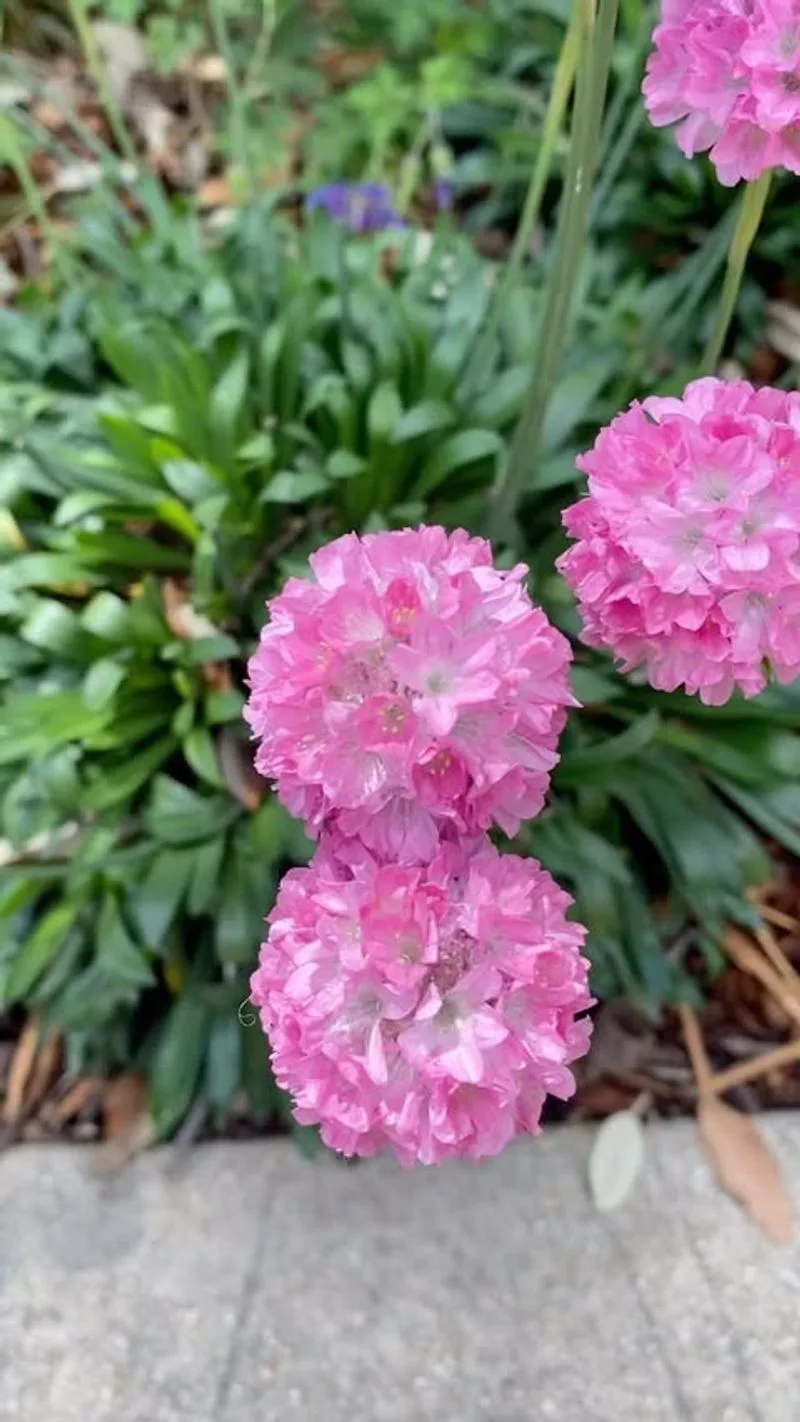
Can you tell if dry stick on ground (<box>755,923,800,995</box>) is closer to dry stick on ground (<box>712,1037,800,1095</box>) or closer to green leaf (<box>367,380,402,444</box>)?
dry stick on ground (<box>712,1037,800,1095</box>)

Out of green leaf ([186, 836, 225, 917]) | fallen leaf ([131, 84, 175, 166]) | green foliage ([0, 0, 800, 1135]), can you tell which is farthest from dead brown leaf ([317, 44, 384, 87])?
green leaf ([186, 836, 225, 917])

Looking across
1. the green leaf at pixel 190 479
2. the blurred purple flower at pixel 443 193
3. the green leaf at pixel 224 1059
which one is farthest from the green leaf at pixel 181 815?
the blurred purple flower at pixel 443 193

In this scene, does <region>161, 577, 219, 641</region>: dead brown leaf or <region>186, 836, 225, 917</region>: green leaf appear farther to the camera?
<region>161, 577, 219, 641</region>: dead brown leaf

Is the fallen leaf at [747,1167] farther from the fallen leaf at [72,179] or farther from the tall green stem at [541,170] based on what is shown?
the fallen leaf at [72,179]

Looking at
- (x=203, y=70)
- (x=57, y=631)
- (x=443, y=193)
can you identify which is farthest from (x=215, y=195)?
(x=57, y=631)

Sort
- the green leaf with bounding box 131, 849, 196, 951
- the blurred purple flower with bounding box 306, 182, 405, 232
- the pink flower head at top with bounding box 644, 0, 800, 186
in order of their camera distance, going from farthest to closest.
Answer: the blurred purple flower with bounding box 306, 182, 405, 232 → the green leaf with bounding box 131, 849, 196, 951 → the pink flower head at top with bounding box 644, 0, 800, 186

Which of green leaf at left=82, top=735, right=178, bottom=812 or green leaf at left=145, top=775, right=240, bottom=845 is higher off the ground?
green leaf at left=82, top=735, right=178, bottom=812

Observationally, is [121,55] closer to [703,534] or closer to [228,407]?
[228,407]
